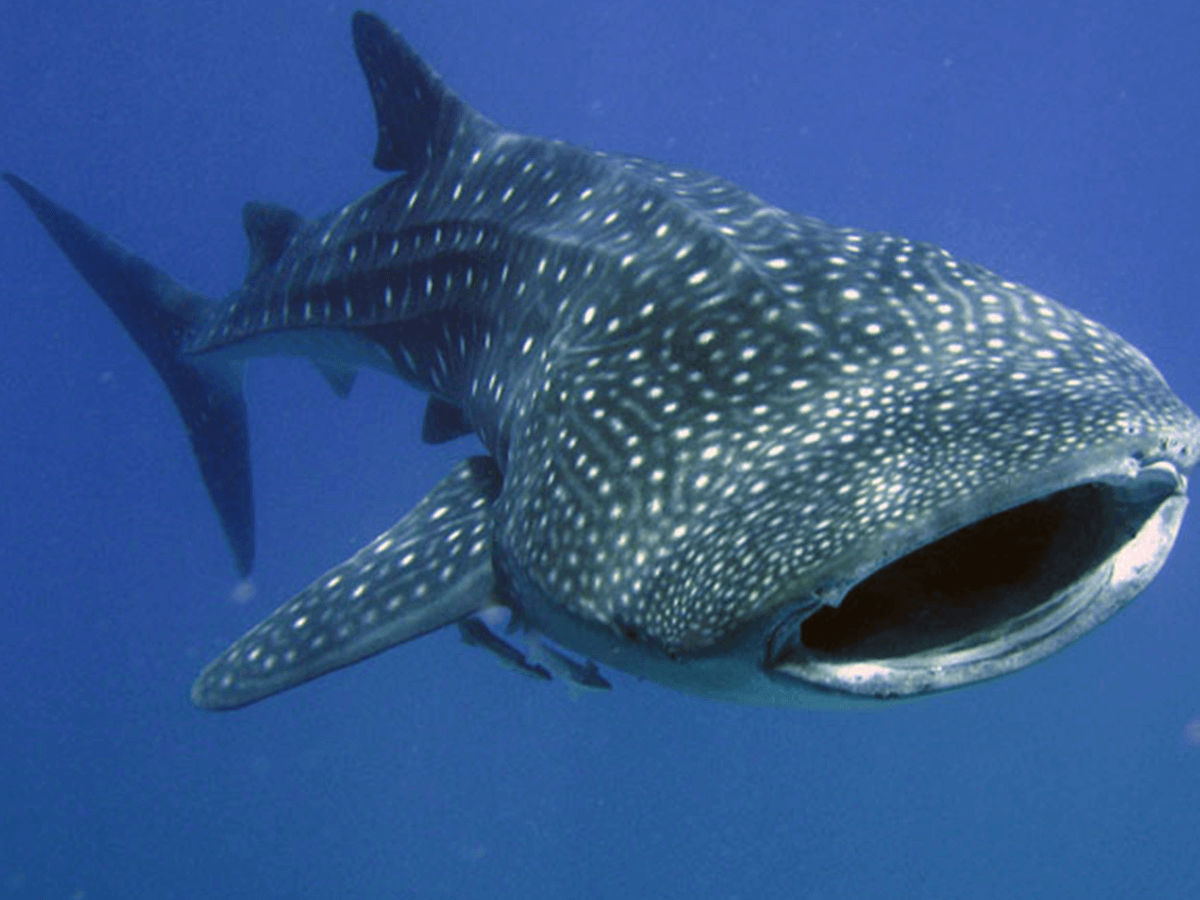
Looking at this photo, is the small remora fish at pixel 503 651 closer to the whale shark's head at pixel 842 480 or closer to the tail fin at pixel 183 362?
the whale shark's head at pixel 842 480

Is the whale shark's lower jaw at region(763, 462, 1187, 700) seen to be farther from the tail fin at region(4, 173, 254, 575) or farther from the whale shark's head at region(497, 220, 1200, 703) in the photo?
the tail fin at region(4, 173, 254, 575)

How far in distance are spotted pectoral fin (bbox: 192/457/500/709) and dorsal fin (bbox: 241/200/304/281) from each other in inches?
141

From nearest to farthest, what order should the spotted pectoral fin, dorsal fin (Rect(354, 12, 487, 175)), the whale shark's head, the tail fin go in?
the whale shark's head
the spotted pectoral fin
dorsal fin (Rect(354, 12, 487, 175))
the tail fin

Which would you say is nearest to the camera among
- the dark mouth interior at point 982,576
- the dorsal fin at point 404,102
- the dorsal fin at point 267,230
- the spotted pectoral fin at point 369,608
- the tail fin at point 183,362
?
the dark mouth interior at point 982,576

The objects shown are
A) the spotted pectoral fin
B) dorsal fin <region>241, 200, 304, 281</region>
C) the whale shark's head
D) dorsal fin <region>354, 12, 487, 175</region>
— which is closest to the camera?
the whale shark's head

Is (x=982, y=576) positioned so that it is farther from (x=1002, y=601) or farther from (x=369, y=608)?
(x=369, y=608)

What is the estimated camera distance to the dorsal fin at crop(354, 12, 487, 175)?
6.28 meters

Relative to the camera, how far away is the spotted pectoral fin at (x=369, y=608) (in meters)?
3.96

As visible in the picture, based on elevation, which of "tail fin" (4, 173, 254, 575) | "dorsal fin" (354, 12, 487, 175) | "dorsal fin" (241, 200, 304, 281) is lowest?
"tail fin" (4, 173, 254, 575)

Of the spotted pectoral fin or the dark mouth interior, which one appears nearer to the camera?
the dark mouth interior

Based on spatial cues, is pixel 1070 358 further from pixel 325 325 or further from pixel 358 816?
pixel 358 816

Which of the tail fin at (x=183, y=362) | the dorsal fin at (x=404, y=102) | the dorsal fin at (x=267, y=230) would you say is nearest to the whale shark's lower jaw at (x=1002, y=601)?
the dorsal fin at (x=404, y=102)

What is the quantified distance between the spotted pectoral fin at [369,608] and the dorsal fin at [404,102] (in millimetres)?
2586

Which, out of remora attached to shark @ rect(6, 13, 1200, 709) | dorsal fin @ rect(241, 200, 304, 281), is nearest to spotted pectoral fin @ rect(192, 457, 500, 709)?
remora attached to shark @ rect(6, 13, 1200, 709)
